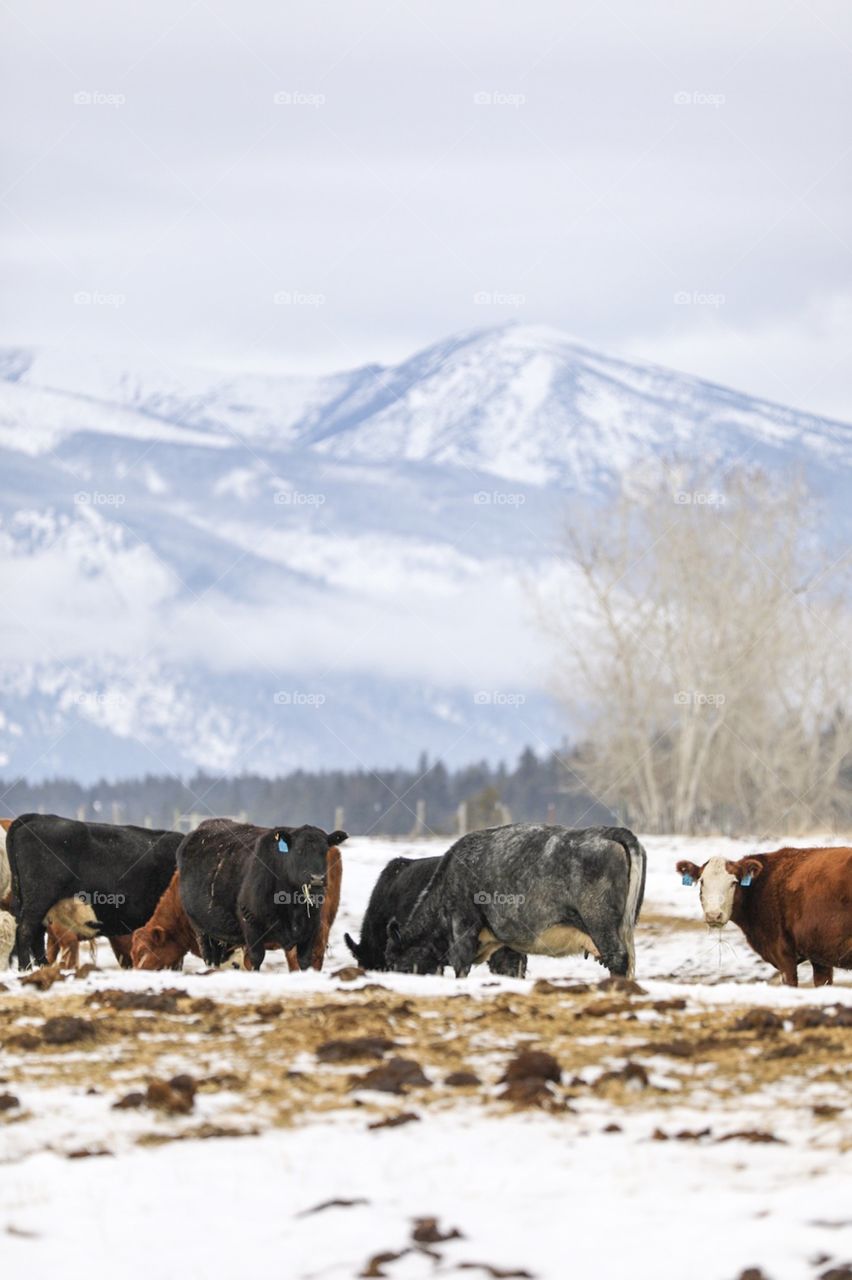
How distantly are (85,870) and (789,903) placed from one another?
819 cm

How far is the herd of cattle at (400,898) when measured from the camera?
1820 cm

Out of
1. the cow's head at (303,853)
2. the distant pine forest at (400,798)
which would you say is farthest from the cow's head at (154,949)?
the distant pine forest at (400,798)

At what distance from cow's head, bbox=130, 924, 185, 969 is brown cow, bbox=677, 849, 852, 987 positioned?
18.8ft

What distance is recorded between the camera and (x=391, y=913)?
2081 cm

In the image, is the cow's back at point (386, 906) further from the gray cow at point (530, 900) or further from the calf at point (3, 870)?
the calf at point (3, 870)

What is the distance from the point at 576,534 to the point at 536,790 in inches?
3254

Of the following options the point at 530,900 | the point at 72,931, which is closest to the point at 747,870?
the point at 530,900

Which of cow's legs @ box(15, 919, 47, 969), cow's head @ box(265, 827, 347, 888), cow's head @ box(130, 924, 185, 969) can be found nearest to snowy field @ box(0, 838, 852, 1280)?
cow's head @ box(265, 827, 347, 888)

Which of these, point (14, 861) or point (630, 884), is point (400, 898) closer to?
point (630, 884)

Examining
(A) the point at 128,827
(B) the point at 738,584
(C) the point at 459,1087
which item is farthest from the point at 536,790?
(C) the point at 459,1087

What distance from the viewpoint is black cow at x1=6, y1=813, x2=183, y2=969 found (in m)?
21.5

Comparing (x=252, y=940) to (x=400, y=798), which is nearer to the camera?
(x=252, y=940)

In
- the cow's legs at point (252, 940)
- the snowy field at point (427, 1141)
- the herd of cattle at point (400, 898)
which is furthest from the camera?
the cow's legs at point (252, 940)

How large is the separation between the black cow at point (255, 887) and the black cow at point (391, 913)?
103cm
